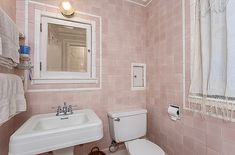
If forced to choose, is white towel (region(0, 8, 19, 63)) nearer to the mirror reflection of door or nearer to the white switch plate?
the mirror reflection of door

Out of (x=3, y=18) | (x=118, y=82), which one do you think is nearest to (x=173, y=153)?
(x=118, y=82)

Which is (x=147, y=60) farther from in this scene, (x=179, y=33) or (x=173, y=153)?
(x=173, y=153)

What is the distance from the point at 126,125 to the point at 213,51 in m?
1.21

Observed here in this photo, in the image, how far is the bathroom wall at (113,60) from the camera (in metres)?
1.62

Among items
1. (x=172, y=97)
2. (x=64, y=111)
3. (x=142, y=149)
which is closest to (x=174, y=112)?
(x=172, y=97)

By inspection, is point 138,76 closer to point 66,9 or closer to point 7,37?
point 66,9

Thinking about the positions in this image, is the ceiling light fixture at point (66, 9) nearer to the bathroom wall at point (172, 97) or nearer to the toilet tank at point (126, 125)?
the bathroom wall at point (172, 97)

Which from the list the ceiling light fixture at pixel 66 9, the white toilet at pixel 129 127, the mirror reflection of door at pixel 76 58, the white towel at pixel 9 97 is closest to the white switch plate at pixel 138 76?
the white toilet at pixel 129 127

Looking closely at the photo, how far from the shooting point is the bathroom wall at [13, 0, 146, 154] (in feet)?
5.33

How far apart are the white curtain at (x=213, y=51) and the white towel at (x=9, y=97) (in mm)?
1519

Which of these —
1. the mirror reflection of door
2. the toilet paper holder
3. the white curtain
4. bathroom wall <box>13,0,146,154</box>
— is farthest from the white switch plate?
the white curtain

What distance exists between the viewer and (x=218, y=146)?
1147mm

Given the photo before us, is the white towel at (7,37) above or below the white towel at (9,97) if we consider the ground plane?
above

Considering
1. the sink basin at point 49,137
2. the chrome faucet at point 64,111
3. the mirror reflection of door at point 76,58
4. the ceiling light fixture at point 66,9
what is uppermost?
the ceiling light fixture at point 66,9
